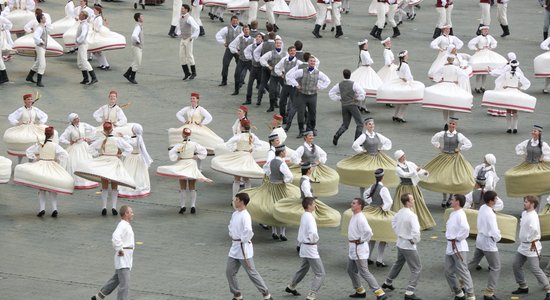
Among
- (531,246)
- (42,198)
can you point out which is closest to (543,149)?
(531,246)

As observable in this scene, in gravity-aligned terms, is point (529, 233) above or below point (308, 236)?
above

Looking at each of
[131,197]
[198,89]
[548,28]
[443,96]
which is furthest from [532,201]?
[548,28]

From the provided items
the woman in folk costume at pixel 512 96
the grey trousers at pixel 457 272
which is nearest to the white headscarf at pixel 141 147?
the grey trousers at pixel 457 272

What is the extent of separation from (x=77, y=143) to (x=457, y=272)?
8.24 metres

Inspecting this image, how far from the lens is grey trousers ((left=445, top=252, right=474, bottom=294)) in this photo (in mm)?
18891

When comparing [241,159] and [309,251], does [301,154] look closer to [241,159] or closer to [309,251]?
[241,159]

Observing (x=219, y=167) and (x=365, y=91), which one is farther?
(x=365, y=91)

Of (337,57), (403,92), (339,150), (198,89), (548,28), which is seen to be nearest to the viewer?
(339,150)

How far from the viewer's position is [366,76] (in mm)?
29828

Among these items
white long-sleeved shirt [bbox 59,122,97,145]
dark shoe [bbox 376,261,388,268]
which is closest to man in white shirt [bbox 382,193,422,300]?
dark shoe [bbox 376,261,388,268]

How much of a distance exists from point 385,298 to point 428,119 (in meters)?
11.2

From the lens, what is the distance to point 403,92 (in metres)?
29.0

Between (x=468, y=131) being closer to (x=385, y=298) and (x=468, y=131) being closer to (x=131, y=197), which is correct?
(x=131, y=197)

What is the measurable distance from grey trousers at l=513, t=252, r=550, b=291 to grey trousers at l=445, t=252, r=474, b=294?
790mm
